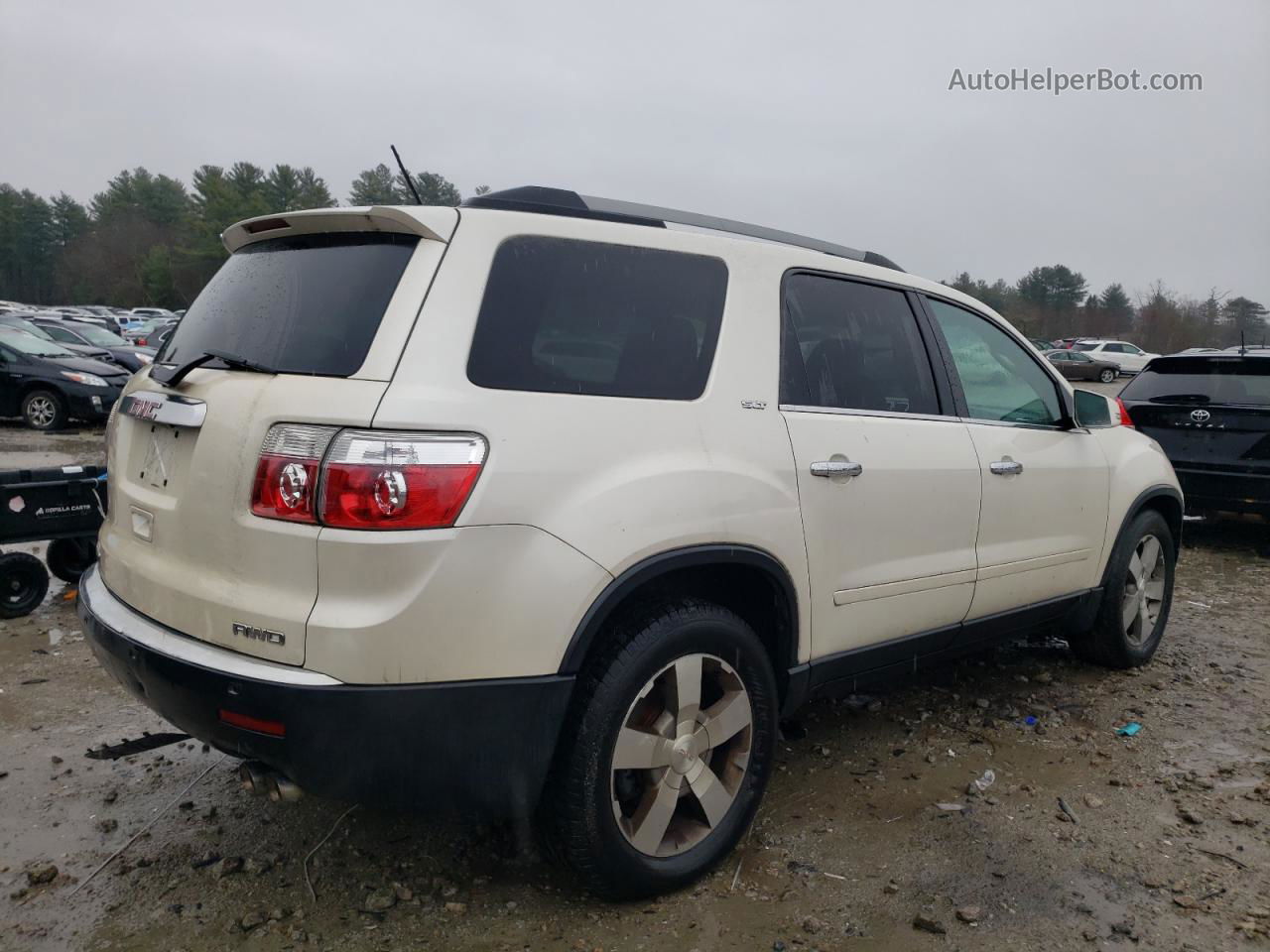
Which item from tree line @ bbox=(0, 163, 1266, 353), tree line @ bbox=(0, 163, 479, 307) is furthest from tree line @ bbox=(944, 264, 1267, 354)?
tree line @ bbox=(0, 163, 479, 307)

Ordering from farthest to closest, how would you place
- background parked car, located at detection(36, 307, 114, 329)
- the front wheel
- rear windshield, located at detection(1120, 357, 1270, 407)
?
1. background parked car, located at detection(36, 307, 114, 329)
2. rear windshield, located at detection(1120, 357, 1270, 407)
3. the front wheel

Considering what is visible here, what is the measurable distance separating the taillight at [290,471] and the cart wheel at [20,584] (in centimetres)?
375

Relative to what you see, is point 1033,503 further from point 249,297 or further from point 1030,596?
point 249,297

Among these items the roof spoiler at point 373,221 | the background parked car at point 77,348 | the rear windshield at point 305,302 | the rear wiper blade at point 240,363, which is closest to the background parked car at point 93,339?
the background parked car at point 77,348

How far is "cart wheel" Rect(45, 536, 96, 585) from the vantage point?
542 centimetres

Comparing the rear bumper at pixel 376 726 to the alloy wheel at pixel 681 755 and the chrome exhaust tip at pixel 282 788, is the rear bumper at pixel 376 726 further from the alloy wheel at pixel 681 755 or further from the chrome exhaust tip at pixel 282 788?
the alloy wheel at pixel 681 755

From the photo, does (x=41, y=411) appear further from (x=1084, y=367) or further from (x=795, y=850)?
(x=1084, y=367)

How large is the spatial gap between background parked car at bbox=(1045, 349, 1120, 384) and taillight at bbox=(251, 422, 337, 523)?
40.1m

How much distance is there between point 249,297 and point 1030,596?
3143mm

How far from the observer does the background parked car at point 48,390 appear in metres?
13.2

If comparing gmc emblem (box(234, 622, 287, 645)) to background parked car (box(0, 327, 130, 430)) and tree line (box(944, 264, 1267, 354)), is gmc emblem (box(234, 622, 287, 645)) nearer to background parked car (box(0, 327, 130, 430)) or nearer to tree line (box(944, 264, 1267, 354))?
background parked car (box(0, 327, 130, 430))

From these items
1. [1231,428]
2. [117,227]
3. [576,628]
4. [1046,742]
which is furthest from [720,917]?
[117,227]

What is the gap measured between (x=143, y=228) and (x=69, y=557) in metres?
91.4

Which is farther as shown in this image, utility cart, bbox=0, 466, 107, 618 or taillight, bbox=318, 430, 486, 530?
utility cart, bbox=0, 466, 107, 618
